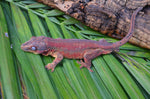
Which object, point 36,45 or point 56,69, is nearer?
point 56,69

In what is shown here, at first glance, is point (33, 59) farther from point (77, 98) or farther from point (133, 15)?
point (133, 15)

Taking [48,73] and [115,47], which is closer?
[48,73]

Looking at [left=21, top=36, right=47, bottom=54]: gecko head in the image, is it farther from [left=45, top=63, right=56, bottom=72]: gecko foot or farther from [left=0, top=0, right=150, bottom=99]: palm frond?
[left=45, top=63, right=56, bottom=72]: gecko foot

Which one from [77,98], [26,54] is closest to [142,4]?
[77,98]

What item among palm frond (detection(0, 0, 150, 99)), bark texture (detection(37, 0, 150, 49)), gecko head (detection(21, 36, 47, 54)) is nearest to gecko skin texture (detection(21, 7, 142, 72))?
gecko head (detection(21, 36, 47, 54))

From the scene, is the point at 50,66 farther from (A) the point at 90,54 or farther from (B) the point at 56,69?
(A) the point at 90,54

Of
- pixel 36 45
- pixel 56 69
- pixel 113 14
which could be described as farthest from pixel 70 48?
pixel 113 14

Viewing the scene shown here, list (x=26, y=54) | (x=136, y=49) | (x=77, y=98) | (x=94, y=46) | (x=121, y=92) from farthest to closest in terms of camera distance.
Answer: (x=136, y=49) → (x=94, y=46) → (x=26, y=54) → (x=121, y=92) → (x=77, y=98)

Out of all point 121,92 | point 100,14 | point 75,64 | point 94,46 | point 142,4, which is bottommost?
point 121,92
